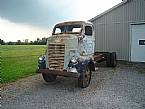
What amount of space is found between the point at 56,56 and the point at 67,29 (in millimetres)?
1854

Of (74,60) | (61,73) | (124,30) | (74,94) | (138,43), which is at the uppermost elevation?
(124,30)

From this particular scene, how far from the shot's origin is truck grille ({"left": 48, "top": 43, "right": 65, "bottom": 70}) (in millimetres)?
9195

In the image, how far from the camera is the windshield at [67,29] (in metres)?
10.3

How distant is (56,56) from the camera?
9.30 metres

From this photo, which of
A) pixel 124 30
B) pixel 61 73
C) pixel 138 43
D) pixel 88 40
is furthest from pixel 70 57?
pixel 124 30

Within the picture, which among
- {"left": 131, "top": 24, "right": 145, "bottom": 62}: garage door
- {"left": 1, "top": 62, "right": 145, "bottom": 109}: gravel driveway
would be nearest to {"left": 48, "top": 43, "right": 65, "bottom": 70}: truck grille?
{"left": 1, "top": 62, "right": 145, "bottom": 109}: gravel driveway

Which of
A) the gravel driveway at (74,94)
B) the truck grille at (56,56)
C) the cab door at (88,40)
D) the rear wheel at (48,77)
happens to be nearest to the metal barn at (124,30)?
the gravel driveway at (74,94)

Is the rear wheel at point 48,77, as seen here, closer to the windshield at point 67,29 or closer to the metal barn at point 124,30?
the windshield at point 67,29

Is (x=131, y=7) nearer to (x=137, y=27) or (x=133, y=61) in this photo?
(x=137, y=27)

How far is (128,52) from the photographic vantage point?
16750mm

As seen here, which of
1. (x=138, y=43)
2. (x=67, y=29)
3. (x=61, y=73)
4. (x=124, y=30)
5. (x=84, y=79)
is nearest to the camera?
(x=61, y=73)

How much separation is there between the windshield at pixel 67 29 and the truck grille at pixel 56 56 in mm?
1210

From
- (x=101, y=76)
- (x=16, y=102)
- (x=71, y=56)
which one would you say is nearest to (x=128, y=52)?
(x=101, y=76)

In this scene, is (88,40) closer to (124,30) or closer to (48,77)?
(48,77)
